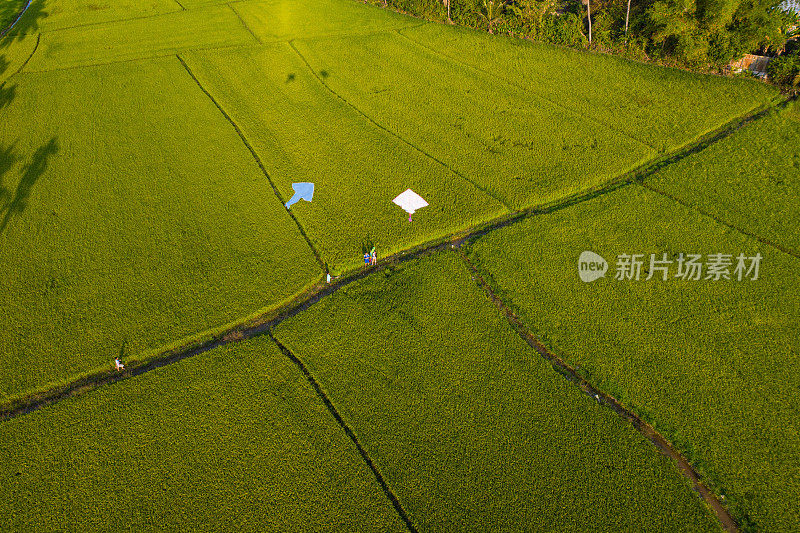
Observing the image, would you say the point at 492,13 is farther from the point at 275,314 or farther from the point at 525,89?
the point at 275,314

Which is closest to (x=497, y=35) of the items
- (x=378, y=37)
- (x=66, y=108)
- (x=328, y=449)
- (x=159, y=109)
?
(x=378, y=37)

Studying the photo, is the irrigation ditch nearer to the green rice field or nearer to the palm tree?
the green rice field

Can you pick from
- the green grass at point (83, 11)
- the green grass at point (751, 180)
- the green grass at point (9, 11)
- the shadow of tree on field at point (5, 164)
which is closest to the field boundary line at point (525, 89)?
the green grass at point (751, 180)

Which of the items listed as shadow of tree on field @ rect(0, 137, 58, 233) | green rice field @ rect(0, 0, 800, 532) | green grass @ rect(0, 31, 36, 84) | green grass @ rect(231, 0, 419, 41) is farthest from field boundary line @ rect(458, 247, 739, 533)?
green grass @ rect(0, 31, 36, 84)

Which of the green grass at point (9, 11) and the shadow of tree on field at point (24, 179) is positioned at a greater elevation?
the green grass at point (9, 11)

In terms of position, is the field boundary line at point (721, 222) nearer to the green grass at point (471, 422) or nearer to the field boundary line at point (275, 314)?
the field boundary line at point (275, 314)
